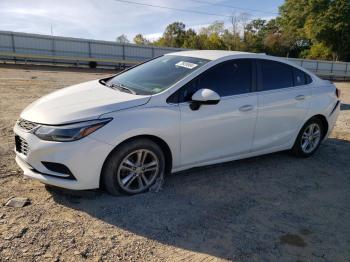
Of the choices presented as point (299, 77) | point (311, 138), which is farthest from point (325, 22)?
point (299, 77)

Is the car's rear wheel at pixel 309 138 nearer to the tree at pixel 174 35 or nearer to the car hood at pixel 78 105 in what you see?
the car hood at pixel 78 105

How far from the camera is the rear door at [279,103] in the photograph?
520 cm

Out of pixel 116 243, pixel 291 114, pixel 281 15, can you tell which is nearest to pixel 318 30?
pixel 281 15

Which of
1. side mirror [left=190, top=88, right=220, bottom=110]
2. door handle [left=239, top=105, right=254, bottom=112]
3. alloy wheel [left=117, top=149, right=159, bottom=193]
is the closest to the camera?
alloy wheel [left=117, top=149, right=159, bottom=193]

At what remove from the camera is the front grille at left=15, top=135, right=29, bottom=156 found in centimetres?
387

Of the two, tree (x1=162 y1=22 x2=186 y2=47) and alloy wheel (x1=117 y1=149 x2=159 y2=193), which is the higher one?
tree (x1=162 y1=22 x2=186 y2=47)

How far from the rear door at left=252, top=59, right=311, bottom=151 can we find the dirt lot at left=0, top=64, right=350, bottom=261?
0.55 meters

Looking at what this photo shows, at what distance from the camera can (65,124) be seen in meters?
3.70

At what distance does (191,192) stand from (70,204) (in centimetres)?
142

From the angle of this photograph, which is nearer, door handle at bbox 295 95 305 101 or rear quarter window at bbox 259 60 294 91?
rear quarter window at bbox 259 60 294 91

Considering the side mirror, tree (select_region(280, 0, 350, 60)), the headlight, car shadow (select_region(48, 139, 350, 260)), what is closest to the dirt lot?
car shadow (select_region(48, 139, 350, 260))

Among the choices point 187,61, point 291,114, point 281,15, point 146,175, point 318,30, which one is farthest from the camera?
point 281,15

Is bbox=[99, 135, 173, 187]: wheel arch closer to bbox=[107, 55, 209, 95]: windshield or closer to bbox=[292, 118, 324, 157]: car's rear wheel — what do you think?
bbox=[107, 55, 209, 95]: windshield

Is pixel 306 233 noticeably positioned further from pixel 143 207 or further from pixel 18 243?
pixel 18 243
